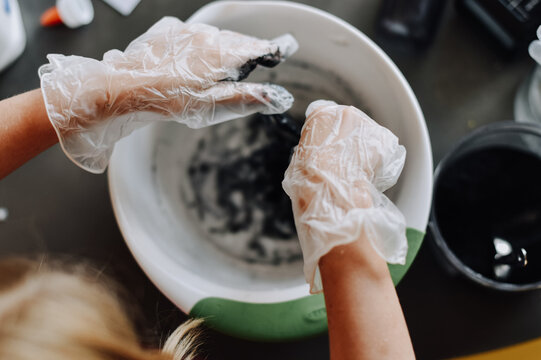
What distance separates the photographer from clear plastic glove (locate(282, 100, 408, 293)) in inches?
20.8

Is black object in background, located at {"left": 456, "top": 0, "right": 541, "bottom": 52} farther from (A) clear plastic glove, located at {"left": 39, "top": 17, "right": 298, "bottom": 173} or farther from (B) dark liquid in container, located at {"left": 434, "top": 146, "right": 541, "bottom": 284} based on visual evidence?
(A) clear plastic glove, located at {"left": 39, "top": 17, "right": 298, "bottom": 173}

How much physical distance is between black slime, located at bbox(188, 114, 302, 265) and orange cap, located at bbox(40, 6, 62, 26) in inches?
13.2

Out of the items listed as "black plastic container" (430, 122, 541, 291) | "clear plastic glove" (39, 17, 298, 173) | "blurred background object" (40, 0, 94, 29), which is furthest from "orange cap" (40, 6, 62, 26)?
"black plastic container" (430, 122, 541, 291)

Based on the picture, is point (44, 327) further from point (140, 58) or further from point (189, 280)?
point (140, 58)

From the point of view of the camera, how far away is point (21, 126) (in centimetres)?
59

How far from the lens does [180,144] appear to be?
0.82 m

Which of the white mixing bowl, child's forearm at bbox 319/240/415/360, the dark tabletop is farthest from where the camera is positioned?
the dark tabletop

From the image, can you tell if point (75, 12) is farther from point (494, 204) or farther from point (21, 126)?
point (494, 204)

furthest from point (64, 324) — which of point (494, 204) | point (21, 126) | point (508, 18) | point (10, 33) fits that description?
point (508, 18)

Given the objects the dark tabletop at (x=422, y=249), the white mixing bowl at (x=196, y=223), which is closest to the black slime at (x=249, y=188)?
the white mixing bowl at (x=196, y=223)

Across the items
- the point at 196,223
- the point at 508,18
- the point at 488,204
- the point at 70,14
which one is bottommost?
the point at 196,223

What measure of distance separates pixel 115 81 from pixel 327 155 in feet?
0.92

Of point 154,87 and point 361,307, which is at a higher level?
point 154,87

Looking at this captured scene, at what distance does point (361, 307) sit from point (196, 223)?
0.38 m
